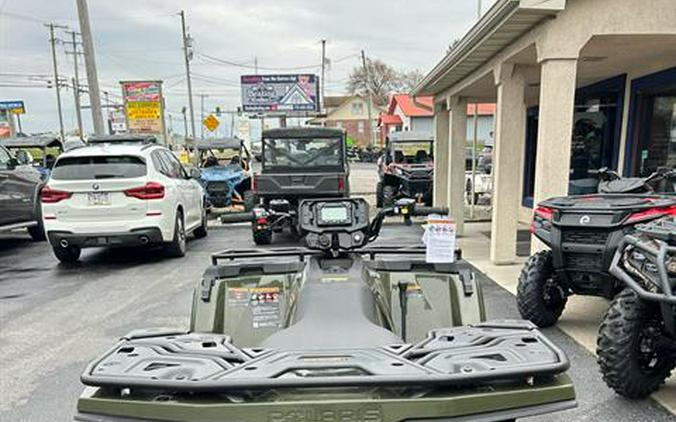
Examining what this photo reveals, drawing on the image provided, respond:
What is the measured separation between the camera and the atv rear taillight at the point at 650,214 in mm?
3955

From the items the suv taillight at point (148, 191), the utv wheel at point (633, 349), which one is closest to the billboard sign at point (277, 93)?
the suv taillight at point (148, 191)

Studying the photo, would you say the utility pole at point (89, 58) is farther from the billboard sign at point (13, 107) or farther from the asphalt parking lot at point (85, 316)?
the billboard sign at point (13, 107)

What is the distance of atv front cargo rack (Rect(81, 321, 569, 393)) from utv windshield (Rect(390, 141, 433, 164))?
13.7 metres

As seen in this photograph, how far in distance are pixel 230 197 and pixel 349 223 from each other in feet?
36.1

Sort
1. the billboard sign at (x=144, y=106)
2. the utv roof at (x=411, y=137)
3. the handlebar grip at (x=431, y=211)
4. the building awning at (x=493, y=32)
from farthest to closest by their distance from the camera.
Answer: the billboard sign at (x=144, y=106) < the utv roof at (x=411, y=137) < the building awning at (x=493, y=32) < the handlebar grip at (x=431, y=211)

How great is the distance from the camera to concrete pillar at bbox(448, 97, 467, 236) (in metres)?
9.90

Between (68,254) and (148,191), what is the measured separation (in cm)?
197

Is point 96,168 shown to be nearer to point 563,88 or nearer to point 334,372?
point 563,88

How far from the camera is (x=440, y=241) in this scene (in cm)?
283

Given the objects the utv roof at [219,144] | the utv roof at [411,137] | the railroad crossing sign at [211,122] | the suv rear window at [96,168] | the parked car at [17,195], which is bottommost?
the parked car at [17,195]

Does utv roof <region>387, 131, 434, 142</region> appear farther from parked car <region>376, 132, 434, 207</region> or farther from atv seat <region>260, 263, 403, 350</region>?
atv seat <region>260, 263, 403, 350</region>

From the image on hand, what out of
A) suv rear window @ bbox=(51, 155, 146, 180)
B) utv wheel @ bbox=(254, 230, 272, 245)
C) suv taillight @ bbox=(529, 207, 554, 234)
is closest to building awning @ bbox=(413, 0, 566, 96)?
suv taillight @ bbox=(529, 207, 554, 234)

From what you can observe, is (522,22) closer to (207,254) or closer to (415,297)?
(415,297)

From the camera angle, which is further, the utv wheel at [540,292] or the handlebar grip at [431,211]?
the utv wheel at [540,292]
